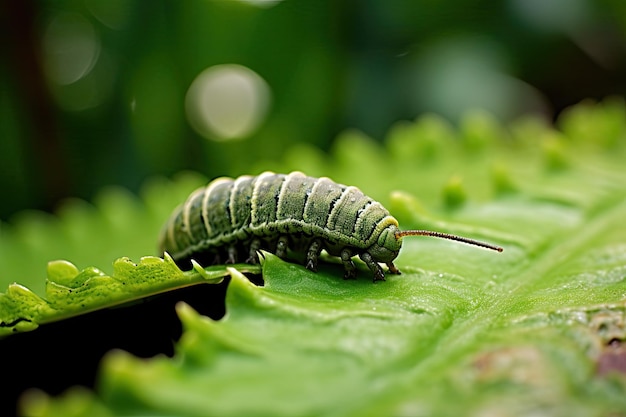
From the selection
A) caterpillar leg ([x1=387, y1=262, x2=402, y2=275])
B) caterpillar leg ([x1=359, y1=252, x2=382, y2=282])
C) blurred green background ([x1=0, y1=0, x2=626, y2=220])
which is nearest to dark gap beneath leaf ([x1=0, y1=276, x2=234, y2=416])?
caterpillar leg ([x1=359, y1=252, x2=382, y2=282])

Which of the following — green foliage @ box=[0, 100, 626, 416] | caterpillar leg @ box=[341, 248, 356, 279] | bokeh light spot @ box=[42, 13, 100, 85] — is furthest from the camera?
bokeh light spot @ box=[42, 13, 100, 85]

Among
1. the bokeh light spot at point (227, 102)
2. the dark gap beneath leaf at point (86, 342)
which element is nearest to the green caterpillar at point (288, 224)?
the dark gap beneath leaf at point (86, 342)

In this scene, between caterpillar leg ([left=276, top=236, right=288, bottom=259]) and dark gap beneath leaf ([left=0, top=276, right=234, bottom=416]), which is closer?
dark gap beneath leaf ([left=0, top=276, right=234, bottom=416])

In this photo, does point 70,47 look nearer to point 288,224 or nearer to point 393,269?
point 288,224

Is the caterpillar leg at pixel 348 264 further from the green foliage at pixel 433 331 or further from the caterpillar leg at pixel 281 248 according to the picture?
the caterpillar leg at pixel 281 248

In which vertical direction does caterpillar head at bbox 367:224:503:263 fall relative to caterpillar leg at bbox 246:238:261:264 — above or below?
above

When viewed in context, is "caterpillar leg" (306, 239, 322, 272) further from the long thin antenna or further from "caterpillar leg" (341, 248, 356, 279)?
the long thin antenna

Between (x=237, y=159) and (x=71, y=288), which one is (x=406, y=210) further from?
(x=237, y=159)
